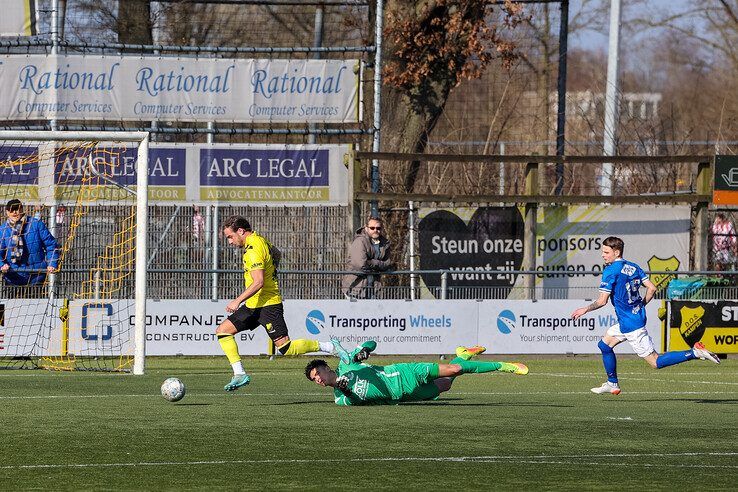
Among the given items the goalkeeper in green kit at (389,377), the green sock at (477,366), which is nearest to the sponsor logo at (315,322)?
the goalkeeper in green kit at (389,377)

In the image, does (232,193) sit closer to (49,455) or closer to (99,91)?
(99,91)

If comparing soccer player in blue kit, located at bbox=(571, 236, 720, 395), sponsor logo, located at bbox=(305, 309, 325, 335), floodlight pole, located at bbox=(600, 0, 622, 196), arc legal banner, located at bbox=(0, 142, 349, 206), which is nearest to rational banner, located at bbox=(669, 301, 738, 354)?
sponsor logo, located at bbox=(305, 309, 325, 335)

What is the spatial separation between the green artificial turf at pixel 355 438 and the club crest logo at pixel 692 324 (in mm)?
4360

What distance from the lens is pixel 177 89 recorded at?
21719 mm

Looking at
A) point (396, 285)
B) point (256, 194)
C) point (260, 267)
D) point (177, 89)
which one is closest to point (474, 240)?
point (396, 285)

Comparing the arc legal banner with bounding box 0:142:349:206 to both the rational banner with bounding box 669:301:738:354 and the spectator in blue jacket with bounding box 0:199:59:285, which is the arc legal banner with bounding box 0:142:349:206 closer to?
the spectator in blue jacket with bounding box 0:199:59:285

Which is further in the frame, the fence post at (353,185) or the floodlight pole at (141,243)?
the fence post at (353,185)

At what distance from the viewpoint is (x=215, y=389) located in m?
14.9

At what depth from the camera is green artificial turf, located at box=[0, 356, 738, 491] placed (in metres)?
8.41

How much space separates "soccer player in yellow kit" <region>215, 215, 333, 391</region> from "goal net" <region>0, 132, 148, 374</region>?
10.8 feet

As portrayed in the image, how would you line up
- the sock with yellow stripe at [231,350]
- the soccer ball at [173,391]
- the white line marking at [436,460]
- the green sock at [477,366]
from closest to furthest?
the white line marking at [436,460] < the green sock at [477,366] < the soccer ball at [173,391] < the sock with yellow stripe at [231,350]

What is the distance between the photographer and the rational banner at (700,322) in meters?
20.5

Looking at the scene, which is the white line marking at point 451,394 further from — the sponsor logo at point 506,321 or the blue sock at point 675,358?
the sponsor logo at point 506,321

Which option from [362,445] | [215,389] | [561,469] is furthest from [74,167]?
[561,469]
